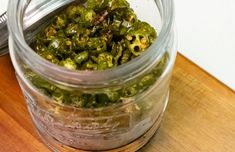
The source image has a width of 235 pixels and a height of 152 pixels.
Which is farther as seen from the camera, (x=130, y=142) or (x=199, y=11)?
(x=199, y=11)

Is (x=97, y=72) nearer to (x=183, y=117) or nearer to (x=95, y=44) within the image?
(x=95, y=44)

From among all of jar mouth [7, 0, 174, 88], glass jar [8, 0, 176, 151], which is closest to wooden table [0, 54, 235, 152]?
glass jar [8, 0, 176, 151]

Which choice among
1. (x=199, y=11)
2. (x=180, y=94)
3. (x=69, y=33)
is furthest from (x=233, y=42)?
(x=69, y=33)

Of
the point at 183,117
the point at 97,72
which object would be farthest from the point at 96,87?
the point at 183,117

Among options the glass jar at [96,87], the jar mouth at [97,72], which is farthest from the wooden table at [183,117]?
the jar mouth at [97,72]

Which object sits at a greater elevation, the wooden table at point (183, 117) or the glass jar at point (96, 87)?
the glass jar at point (96, 87)

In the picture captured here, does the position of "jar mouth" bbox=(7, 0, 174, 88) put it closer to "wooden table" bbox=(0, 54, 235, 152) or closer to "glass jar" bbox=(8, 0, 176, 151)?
"glass jar" bbox=(8, 0, 176, 151)

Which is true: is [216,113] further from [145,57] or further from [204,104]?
[145,57]

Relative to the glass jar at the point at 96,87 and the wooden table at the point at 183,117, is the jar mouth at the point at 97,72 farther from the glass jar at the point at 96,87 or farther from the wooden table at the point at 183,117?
the wooden table at the point at 183,117
